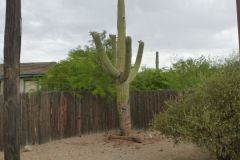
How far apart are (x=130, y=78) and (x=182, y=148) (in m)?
4.34

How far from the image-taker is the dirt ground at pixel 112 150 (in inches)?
550

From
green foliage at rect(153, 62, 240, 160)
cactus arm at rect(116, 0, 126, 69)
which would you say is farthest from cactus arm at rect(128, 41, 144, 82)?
green foliage at rect(153, 62, 240, 160)

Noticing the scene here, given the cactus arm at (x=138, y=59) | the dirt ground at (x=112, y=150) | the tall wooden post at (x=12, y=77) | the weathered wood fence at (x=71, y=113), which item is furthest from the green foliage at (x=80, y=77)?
the tall wooden post at (x=12, y=77)

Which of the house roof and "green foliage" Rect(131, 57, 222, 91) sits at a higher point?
the house roof

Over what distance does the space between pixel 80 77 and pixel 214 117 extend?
934 cm

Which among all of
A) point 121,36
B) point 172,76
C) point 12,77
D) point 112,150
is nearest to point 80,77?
point 121,36

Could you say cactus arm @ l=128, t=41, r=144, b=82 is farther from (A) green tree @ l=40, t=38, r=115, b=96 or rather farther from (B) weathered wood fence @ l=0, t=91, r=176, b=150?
(B) weathered wood fence @ l=0, t=91, r=176, b=150

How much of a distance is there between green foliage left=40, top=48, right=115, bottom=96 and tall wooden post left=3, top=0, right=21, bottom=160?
32.8 feet

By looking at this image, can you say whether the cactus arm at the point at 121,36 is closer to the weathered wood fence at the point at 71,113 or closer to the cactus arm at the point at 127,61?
the cactus arm at the point at 127,61

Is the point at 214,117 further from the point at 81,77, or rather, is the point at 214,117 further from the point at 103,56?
the point at 81,77

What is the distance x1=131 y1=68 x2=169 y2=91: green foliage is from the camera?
80.1 feet

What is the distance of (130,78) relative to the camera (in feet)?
61.9

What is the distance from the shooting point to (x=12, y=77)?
916 cm

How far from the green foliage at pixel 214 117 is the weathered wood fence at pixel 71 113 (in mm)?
6285
